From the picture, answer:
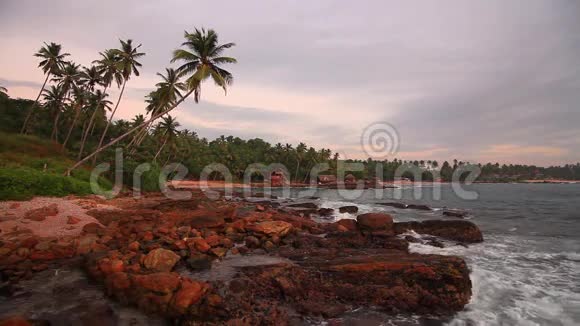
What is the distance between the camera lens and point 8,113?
1729 inches

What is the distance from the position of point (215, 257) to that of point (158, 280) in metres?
3.35

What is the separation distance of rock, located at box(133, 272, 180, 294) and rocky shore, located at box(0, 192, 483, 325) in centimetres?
2

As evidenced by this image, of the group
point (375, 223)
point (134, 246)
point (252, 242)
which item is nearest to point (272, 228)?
point (252, 242)

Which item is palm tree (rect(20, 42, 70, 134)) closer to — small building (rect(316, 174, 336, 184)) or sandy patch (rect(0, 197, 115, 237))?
sandy patch (rect(0, 197, 115, 237))

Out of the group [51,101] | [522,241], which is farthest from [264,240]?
[51,101]

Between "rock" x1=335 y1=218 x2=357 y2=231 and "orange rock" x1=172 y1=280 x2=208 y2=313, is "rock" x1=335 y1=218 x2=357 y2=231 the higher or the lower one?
the higher one

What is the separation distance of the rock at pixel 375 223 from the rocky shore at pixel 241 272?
48.7 inches

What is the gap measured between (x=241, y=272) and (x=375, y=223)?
8.32 m

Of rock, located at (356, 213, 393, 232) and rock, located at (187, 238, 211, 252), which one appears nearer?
rock, located at (187, 238, 211, 252)

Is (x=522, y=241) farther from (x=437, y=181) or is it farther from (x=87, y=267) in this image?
(x=437, y=181)

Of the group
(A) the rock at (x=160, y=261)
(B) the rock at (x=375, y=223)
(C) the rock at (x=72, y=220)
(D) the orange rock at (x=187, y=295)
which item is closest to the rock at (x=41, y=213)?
(C) the rock at (x=72, y=220)

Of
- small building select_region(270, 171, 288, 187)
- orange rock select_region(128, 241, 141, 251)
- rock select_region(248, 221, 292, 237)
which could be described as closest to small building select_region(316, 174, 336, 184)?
small building select_region(270, 171, 288, 187)

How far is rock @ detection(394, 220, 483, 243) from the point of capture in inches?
605

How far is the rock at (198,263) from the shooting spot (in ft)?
30.5
